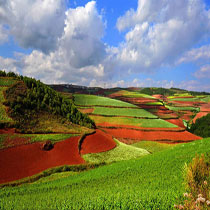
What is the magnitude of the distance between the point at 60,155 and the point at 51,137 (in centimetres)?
364

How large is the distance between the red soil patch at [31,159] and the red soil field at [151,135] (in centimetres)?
2410

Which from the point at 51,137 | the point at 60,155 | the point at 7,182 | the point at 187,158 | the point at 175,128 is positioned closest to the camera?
the point at 187,158

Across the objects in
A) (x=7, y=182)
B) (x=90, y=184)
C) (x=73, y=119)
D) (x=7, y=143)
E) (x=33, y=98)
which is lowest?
(x=7, y=182)

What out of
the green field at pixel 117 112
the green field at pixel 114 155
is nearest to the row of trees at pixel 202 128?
the green field at pixel 117 112

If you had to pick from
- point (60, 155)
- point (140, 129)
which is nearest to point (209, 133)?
point (140, 129)

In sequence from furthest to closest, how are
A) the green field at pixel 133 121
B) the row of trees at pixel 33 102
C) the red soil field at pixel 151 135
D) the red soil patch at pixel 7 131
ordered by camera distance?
the green field at pixel 133 121
the red soil field at pixel 151 135
the row of trees at pixel 33 102
the red soil patch at pixel 7 131

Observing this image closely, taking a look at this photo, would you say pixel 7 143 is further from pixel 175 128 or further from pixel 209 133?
pixel 209 133

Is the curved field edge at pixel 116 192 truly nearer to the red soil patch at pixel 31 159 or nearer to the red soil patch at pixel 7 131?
the red soil patch at pixel 31 159

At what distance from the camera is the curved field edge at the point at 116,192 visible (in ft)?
21.0

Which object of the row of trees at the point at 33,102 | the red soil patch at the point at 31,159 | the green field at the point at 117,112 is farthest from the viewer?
the green field at the point at 117,112

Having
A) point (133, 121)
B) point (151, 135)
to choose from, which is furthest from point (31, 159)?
point (133, 121)

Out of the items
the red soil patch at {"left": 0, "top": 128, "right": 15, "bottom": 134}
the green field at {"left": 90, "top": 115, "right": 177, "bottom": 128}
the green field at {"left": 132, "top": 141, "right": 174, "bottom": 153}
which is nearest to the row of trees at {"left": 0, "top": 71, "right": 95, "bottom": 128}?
the red soil patch at {"left": 0, "top": 128, "right": 15, "bottom": 134}

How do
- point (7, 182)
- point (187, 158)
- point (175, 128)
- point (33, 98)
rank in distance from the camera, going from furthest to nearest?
point (175, 128) → point (33, 98) → point (7, 182) → point (187, 158)

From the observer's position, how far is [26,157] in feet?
66.9
